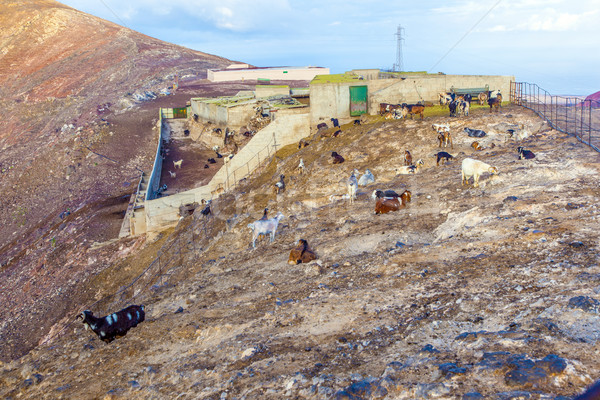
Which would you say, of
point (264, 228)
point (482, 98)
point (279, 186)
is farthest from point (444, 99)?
point (264, 228)

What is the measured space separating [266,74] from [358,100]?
5291 centimetres

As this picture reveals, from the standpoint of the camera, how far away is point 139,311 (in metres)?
14.2

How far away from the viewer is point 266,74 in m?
83.1

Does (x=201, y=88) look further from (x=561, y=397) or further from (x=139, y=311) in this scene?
(x=561, y=397)

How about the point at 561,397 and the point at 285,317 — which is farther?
the point at 285,317

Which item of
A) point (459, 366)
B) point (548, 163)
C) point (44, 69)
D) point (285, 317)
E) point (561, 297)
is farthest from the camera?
point (44, 69)

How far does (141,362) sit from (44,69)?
89.5 metres

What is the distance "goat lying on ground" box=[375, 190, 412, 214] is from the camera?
58.4 ft

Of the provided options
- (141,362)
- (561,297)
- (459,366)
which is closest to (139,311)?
(141,362)

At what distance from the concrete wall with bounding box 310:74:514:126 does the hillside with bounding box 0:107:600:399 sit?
1232 centimetres

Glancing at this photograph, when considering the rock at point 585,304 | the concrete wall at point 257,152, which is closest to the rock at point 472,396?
the rock at point 585,304

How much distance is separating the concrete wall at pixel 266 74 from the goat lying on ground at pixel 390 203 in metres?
66.1

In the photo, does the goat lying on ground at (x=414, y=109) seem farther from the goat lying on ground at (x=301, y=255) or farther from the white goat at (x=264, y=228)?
the goat lying on ground at (x=301, y=255)

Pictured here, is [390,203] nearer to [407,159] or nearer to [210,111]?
[407,159]
